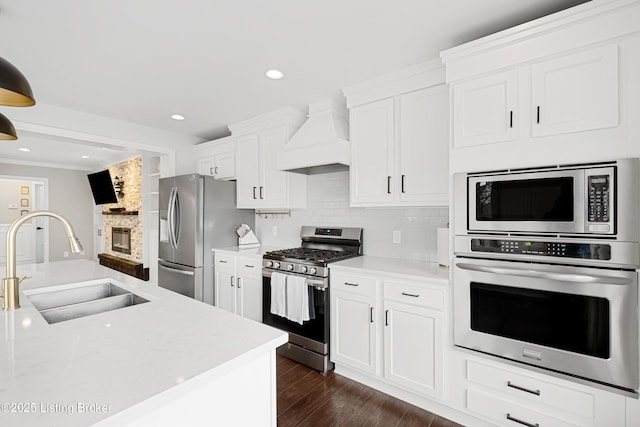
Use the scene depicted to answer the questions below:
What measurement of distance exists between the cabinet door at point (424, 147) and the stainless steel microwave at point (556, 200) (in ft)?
1.12

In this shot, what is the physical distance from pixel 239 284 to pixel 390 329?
1823mm

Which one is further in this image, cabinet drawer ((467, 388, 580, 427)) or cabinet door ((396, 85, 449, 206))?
cabinet door ((396, 85, 449, 206))

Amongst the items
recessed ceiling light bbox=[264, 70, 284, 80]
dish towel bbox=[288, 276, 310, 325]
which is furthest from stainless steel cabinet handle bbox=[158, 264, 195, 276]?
recessed ceiling light bbox=[264, 70, 284, 80]

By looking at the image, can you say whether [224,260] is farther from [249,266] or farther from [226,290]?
[249,266]

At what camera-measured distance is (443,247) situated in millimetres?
2395

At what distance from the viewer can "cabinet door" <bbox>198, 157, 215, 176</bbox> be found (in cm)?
421

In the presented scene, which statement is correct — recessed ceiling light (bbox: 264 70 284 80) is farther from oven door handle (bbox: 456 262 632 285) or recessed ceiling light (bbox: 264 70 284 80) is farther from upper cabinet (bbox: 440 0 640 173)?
oven door handle (bbox: 456 262 632 285)

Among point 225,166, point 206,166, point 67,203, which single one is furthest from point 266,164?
point 67,203

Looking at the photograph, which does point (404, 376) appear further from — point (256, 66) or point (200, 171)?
point (200, 171)

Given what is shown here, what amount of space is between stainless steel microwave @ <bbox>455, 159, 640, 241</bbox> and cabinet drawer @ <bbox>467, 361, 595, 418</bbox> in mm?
838

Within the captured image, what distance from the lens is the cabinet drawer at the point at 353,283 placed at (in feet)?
7.82

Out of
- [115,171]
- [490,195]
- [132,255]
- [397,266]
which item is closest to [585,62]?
[490,195]

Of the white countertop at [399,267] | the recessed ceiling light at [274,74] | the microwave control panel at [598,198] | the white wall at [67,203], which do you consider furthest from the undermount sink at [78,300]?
the white wall at [67,203]

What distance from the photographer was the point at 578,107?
1.61 m
